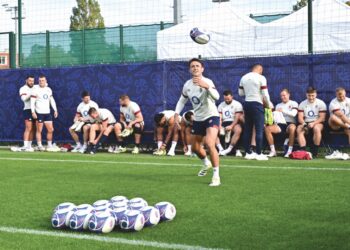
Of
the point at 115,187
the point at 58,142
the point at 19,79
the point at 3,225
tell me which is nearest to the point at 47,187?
the point at 115,187

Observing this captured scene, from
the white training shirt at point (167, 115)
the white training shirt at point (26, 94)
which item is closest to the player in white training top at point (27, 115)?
the white training shirt at point (26, 94)

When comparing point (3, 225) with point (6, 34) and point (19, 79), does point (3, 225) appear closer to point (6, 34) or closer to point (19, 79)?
point (19, 79)

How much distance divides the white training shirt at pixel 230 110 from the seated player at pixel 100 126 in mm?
3372

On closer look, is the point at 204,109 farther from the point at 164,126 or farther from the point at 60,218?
the point at 164,126

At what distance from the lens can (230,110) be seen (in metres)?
15.5

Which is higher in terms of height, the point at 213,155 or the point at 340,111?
the point at 340,111

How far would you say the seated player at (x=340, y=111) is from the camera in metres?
13.9

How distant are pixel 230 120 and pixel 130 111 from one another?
10.0 feet

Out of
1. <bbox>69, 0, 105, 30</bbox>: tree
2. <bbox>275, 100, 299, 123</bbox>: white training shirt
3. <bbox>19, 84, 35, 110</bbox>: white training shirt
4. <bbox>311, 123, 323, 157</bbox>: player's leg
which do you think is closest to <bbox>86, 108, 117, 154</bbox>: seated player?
<bbox>19, 84, 35, 110</bbox>: white training shirt

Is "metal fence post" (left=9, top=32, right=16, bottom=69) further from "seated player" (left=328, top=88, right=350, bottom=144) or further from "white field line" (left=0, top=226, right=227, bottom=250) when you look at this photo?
"white field line" (left=0, top=226, right=227, bottom=250)

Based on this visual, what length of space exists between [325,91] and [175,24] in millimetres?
7559

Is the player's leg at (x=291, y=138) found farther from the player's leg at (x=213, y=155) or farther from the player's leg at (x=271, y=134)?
the player's leg at (x=213, y=155)

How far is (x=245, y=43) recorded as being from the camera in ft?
67.5

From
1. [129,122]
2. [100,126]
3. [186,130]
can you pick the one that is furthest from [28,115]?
[186,130]
